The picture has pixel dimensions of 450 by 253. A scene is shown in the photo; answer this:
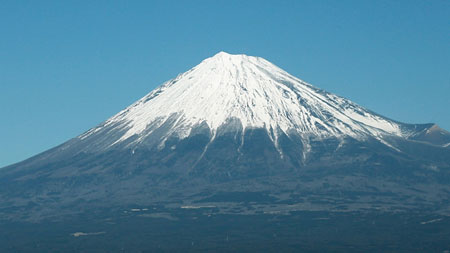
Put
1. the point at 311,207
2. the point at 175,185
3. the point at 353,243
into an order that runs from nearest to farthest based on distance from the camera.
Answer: the point at 353,243 < the point at 311,207 < the point at 175,185

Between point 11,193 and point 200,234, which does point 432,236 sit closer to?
point 200,234

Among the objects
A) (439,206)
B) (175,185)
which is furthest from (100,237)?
(439,206)

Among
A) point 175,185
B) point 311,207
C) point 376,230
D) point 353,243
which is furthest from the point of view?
point 175,185

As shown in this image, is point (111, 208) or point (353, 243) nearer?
point (353, 243)

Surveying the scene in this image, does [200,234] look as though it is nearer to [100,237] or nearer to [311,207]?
[100,237]

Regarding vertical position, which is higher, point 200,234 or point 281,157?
point 281,157

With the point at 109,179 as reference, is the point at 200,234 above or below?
below

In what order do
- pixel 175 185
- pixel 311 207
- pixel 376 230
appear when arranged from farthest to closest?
pixel 175 185 < pixel 311 207 < pixel 376 230

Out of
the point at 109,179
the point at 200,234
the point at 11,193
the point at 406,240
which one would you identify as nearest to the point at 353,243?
the point at 406,240

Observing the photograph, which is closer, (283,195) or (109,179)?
(283,195)
